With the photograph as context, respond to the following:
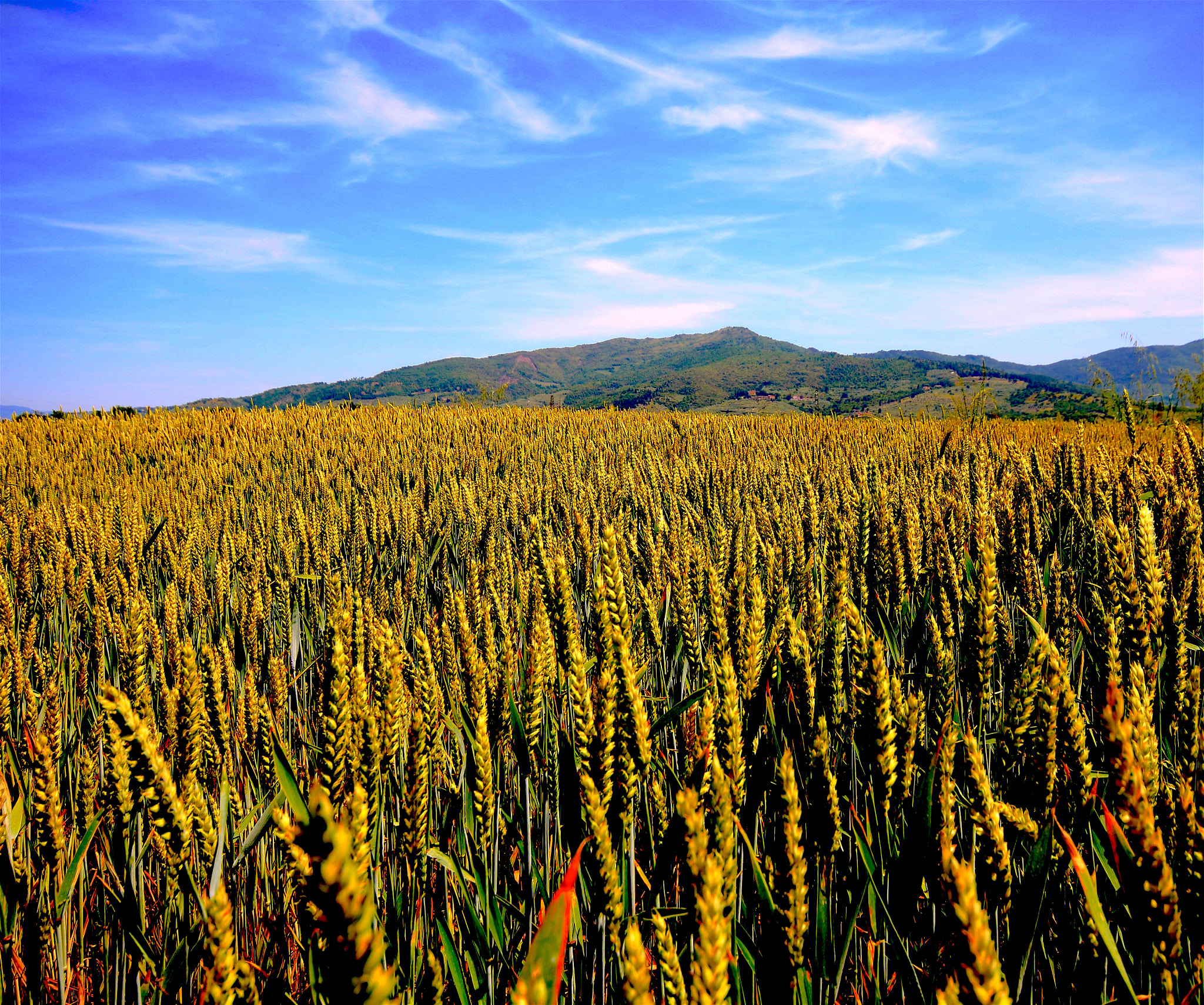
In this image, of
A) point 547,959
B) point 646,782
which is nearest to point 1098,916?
point 547,959

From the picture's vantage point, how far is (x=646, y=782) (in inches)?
47.3

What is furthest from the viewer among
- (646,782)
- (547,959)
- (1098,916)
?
(646,782)

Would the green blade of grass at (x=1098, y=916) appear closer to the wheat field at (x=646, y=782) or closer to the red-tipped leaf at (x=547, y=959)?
the wheat field at (x=646, y=782)

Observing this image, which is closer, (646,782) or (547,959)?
(547,959)

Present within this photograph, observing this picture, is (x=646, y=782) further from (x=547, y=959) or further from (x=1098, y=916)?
(x=547, y=959)

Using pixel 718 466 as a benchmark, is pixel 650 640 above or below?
below

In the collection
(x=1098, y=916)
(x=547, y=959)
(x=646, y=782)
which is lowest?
(x=646, y=782)

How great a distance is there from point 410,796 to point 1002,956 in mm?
951

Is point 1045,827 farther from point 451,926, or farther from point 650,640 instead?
point 650,640

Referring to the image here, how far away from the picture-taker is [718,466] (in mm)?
4625

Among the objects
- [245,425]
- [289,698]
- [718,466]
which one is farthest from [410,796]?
[245,425]

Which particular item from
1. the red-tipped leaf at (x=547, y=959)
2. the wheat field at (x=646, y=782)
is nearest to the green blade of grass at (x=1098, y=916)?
the wheat field at (x=646, y=782)

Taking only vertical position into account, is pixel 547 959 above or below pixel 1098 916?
above

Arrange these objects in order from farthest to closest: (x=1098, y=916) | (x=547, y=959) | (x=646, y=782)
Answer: (x=646, y=782) → (x=1098, y=916) → (x=547, y=959)
